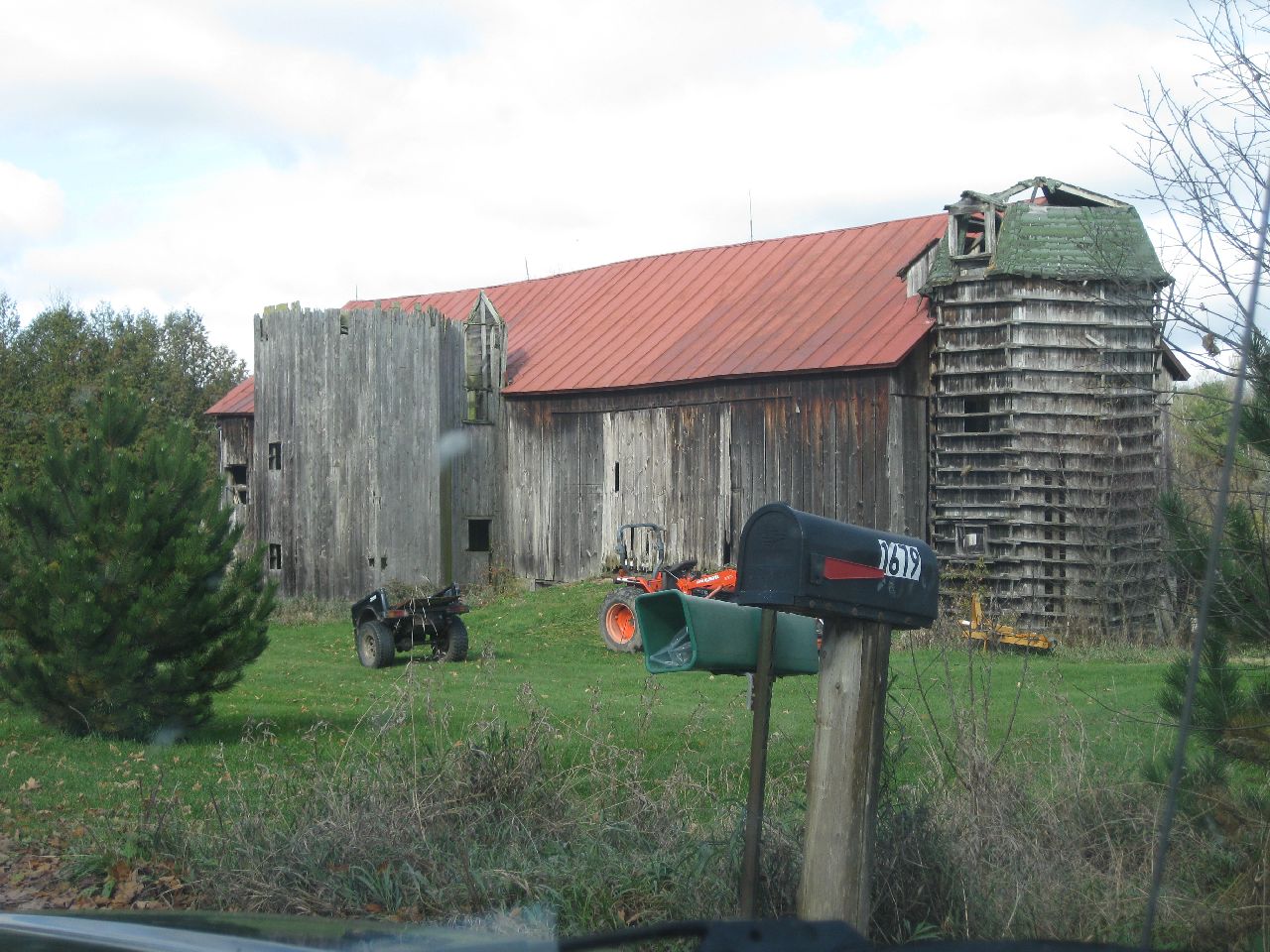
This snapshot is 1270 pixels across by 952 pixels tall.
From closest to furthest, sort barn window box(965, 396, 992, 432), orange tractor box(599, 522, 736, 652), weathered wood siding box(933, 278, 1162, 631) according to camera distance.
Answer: orange tractor box(599, 522, 736, 652) < weathered wood siding box(933, 278, 1162, 631) < barn window box(965, 396, 992, 432)

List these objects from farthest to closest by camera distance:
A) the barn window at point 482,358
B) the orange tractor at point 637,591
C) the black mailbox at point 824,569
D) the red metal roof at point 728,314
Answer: the barn window at point 482,358 → the red metal roof at point 728,314 → the orange tractor at point 637,591 → the black mailbox at point 824,569

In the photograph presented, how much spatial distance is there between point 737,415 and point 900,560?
2277 cm

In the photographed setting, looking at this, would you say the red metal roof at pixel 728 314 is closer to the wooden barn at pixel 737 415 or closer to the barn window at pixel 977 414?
the wooden barn at pixel 737 415

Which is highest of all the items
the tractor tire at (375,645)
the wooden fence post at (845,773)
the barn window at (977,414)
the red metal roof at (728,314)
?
the red metal roof at (728,314)

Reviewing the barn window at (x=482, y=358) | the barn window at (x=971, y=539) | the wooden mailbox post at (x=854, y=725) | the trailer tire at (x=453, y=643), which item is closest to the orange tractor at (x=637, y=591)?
the trailer tire at (x=453, y=643)

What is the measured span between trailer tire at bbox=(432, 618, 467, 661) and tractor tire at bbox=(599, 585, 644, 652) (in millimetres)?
2887

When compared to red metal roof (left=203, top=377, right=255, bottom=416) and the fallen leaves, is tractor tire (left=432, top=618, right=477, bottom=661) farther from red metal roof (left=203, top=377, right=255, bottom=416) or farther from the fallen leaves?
red metal roof (left=203, top=377, right=255, bottom=416)

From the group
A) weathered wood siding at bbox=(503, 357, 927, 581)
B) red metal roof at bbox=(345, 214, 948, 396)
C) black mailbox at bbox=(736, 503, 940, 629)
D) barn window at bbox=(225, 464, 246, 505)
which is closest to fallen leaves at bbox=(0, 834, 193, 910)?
black mailbox at bbox=(736, 503, 940, 629)

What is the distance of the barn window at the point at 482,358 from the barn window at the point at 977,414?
12.5 m

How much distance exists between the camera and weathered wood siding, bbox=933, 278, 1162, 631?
2323 cm

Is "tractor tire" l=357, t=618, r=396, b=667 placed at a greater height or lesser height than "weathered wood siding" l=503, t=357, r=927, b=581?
lesser

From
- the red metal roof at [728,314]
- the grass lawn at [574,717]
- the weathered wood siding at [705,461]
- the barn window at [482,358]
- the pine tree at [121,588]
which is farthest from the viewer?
the barn window at [482,358]

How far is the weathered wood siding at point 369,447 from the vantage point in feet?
101

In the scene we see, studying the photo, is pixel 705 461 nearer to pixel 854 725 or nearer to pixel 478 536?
pixel 478 536
